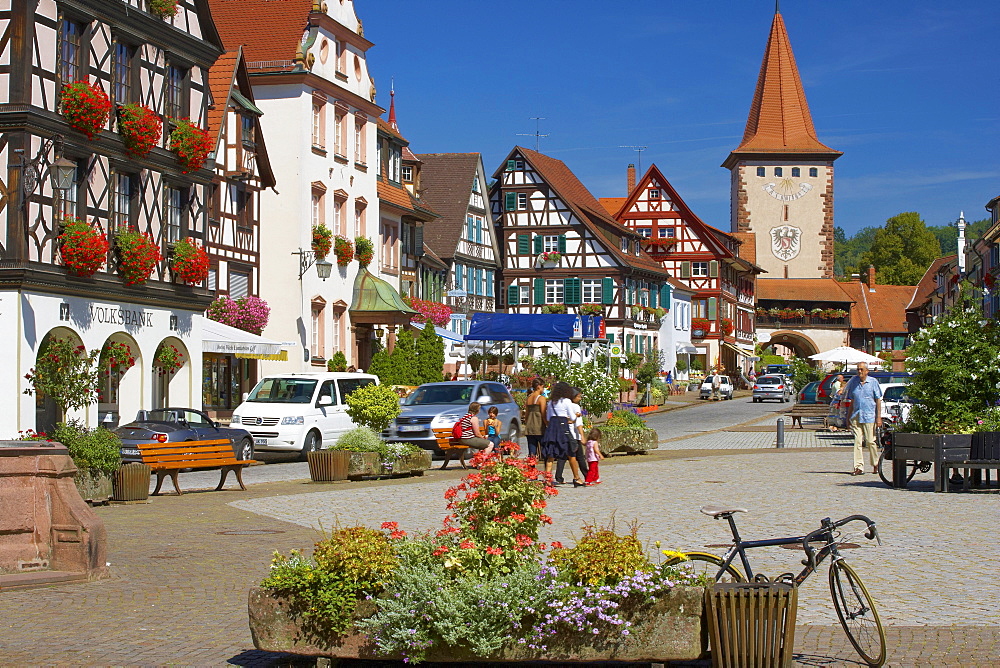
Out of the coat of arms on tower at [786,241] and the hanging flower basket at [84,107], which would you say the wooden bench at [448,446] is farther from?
the coat of arms on tower at [786,241]

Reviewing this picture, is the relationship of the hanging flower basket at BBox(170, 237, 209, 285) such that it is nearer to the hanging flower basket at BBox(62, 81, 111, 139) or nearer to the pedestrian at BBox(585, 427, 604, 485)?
the hanging flower basket at BBox(62, 81, 111, 139)

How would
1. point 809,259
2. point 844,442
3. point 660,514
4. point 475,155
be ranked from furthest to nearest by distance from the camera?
point 809,259 → point 475,155 → point 844,442 → point 660,514

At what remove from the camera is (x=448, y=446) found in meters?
26.0

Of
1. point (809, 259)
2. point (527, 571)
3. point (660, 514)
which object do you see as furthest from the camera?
point (809, 259)

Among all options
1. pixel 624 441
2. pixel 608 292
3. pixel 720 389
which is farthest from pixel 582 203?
pixel 624 441

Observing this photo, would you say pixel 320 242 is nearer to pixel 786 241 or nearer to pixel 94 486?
pixel 94 486

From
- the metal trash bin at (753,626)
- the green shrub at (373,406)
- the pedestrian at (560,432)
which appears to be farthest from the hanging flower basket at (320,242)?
the metal trash bin at (753,626)

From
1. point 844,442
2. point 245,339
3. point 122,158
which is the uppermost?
point 122,158

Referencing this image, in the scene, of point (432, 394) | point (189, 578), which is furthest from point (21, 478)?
point (432, 394)

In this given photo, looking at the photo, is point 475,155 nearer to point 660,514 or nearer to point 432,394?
point 432,394

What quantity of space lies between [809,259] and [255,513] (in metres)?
102

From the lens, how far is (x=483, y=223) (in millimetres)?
68938

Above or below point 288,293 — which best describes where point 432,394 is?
below

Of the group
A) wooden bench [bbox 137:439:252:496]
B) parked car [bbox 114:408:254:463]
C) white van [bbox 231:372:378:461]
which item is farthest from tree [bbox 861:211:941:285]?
wooden bench [bbox 137:439:252:496]
